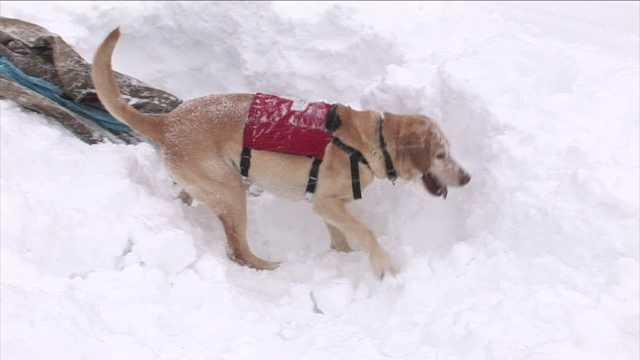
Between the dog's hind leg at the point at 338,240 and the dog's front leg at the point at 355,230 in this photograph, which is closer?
the dog's front leg at the point at 355,230

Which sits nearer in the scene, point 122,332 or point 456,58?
point 122,332

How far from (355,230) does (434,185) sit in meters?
0.65

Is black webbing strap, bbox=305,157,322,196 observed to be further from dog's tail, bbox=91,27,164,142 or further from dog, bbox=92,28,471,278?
dog's tail, bbox=91,27,164,142

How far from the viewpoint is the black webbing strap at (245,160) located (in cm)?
428

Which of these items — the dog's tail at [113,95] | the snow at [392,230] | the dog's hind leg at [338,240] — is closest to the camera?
the snow at [392,230]

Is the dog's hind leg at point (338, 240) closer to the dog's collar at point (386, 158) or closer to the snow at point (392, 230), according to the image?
the snow at point (392, 230)

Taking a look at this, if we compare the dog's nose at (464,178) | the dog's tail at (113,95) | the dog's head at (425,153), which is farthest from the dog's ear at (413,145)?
the dog's tail at (113,95)

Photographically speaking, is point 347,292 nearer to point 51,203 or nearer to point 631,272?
point 631,272

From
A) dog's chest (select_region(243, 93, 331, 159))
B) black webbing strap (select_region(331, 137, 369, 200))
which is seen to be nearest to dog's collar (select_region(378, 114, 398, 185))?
black webbing strap (select_region(331, 137, 369, 200))

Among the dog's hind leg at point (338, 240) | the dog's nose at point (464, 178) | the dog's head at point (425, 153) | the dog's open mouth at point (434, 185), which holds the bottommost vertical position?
the dog's hind leg at point (338, 240)

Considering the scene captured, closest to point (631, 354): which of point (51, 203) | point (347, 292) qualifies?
point (347, 292)

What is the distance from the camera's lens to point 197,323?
3.37 meters

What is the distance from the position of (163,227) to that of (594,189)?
278 centimetres

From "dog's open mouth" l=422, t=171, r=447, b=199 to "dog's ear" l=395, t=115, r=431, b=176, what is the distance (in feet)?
0.19
